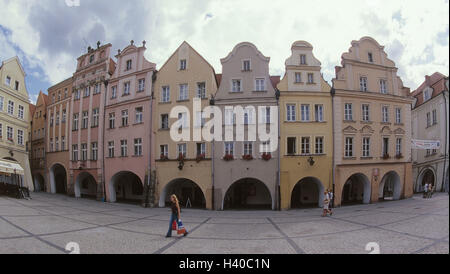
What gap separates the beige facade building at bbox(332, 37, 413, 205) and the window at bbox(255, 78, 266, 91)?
4.67 meters

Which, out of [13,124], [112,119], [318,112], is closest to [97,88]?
[112,119]

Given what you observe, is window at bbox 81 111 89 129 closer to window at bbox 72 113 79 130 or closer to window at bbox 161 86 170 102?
window at bbox 72 113 79 130

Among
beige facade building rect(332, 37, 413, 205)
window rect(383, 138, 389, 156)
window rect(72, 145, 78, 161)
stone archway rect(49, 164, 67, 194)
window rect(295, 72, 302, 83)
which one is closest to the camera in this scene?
beige facade building rect(332, 37, 413, 205)

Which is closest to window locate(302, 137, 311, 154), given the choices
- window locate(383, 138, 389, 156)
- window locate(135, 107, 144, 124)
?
window locate(383, 138, 389, 156)

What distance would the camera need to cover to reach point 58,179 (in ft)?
75.5

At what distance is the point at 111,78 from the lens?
1739cm

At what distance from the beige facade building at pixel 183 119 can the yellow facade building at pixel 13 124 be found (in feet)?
24.6

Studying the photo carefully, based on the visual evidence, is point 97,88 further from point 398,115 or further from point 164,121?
point 398,115

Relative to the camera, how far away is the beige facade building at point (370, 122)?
13.8m

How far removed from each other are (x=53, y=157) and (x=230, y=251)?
897 inches

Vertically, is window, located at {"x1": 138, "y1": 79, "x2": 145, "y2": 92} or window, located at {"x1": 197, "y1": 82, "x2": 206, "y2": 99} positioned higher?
window, located at {"x1": 138, "y1": 79, "x2": 145, "y2": 92}

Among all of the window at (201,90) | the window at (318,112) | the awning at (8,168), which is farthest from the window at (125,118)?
the window at (318,112)

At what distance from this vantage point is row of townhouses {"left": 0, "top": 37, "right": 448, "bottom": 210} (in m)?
13.4
